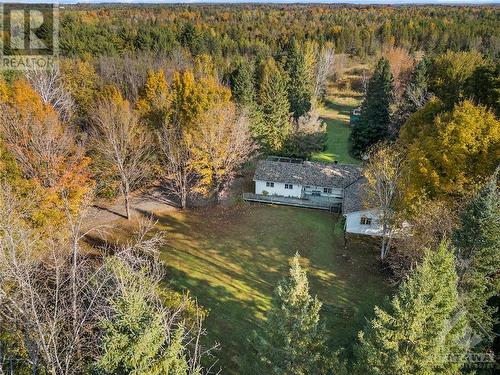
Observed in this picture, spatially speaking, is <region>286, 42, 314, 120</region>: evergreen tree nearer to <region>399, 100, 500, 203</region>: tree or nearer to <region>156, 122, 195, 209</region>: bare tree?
<region>156, 122, 195, 209</region>: bare tree

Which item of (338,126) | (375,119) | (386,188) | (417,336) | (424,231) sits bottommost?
(417,336)

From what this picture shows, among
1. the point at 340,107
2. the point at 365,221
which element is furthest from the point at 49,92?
the point at 340,107

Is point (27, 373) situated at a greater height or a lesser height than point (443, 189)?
lesser

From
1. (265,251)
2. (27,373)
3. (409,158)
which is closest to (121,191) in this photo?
(265,251)

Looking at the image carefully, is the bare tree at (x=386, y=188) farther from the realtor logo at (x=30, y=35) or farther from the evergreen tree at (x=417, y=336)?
the realtor logo at (x=30, y=35)

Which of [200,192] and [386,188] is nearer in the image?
[386,188]

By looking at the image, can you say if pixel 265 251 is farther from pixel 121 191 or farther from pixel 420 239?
pixel 121 191

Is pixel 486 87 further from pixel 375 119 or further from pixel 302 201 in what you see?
pixel 302 201
